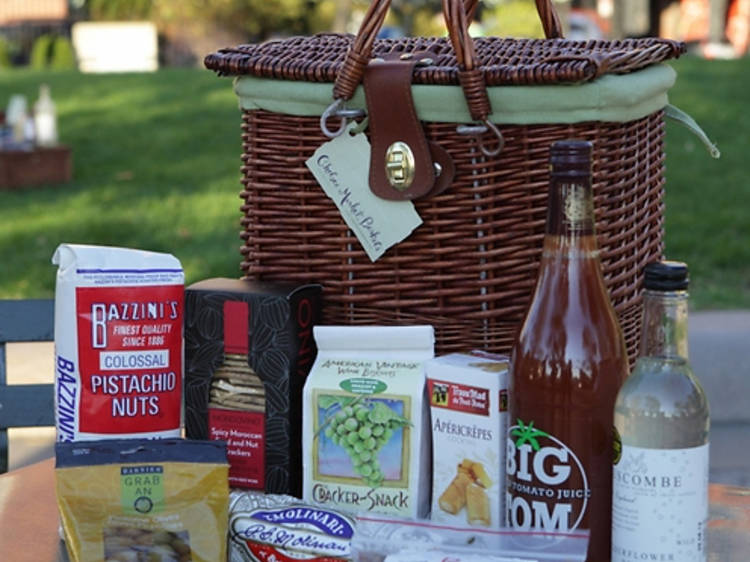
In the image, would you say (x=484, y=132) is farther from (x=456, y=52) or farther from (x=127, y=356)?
(x=127, y=356)

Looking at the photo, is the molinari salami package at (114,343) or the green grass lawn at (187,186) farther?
the green grass lawn at (187,186)

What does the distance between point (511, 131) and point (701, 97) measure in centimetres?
661

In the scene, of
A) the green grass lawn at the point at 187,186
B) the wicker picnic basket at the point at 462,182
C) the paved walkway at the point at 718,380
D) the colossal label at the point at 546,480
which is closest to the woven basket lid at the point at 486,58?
the wicker picnic basket at the point at 462,182

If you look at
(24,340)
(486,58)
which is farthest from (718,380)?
(486,58)

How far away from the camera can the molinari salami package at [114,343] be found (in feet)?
3.72

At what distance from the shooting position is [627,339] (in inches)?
51.8

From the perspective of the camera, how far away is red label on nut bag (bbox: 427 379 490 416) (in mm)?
1064

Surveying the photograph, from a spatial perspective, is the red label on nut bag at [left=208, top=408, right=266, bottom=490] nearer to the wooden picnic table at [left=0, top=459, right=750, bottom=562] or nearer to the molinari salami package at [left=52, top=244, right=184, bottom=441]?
the molinari salami package at [left=52, top=244, right=184, bottom=441]

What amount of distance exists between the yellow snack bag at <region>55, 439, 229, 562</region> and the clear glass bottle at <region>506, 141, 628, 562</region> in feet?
0.95

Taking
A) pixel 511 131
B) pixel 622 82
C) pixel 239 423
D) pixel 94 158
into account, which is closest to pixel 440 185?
pixel 511 131

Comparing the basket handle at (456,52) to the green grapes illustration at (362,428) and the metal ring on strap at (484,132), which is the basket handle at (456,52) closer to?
the metal ring on strap at (484,132)

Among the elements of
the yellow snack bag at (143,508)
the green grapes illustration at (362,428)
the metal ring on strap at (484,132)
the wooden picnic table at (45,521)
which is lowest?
the wooden picnic table at (45,521)

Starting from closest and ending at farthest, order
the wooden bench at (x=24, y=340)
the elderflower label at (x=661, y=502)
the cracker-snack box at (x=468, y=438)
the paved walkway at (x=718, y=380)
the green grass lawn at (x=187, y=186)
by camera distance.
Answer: the elderflower label at (x=661, y=502) → the cracker-snack box at (x=468, y=438) → the wooden bench at (x=24, y=340) → the paved walkway at (x=718, y=380) → the green grass lawn at (x=187, y=186)

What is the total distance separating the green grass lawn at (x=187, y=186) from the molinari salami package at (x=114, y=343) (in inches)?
137
